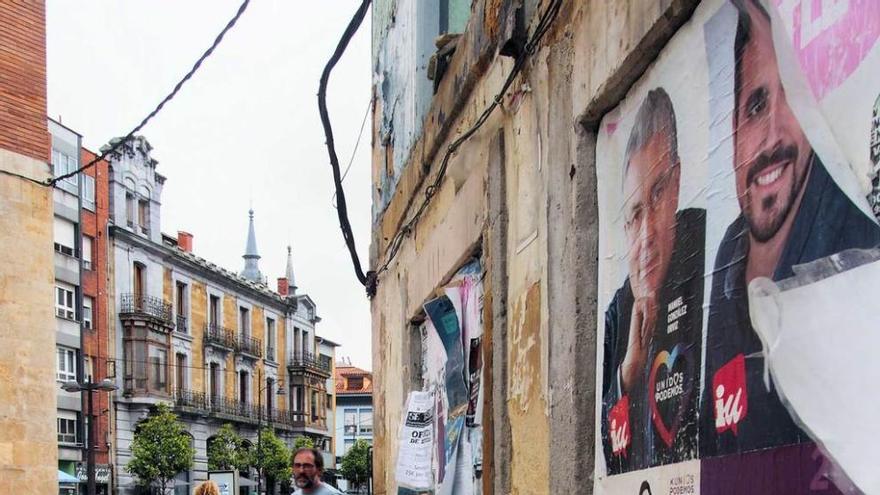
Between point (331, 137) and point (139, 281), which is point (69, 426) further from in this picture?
point (331, 137)

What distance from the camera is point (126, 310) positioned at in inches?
1858

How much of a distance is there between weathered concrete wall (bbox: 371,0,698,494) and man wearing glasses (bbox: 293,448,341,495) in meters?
1.37

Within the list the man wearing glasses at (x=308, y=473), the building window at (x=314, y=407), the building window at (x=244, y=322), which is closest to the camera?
the man wearing glasses at (x=308, y=473)

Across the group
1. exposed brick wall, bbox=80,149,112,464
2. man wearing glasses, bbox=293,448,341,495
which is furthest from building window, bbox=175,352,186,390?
man wearing glasses, bbox=293,448,341,495

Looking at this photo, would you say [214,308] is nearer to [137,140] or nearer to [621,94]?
[137,140]

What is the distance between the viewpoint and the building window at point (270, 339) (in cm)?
6272

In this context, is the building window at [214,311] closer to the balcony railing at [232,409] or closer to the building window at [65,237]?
the balcony railing at [232,409]

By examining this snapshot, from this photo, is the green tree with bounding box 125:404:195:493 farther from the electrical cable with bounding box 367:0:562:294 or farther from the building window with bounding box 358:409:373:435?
the building window with bounding box 358:409:373:435

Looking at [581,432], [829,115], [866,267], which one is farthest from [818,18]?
[581,432]

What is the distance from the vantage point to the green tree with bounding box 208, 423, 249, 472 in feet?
171

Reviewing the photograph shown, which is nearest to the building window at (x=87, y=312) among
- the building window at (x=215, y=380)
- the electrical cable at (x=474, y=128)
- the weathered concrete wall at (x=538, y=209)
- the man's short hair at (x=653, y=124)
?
the building window at (x=215, y=380)

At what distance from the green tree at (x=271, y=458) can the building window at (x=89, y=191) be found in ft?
49.9

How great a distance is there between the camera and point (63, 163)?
4212 cm

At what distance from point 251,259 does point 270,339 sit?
10.9 m
